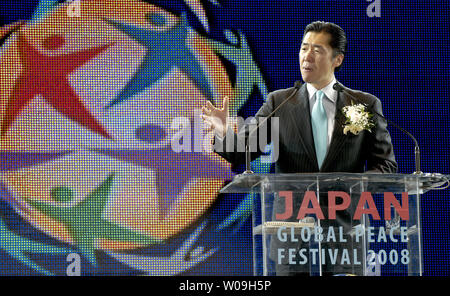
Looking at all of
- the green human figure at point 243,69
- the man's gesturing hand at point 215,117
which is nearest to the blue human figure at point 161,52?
the green human figure at point 243,69

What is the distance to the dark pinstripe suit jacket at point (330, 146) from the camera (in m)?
4.48

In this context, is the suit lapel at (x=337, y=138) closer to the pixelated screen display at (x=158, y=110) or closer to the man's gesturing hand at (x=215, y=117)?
the man's gesturing hand at (x=215, y=117)

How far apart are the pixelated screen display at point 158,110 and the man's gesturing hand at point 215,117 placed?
161 cm

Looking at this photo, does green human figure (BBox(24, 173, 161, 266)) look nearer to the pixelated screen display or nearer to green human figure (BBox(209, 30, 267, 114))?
the pixelated screen display

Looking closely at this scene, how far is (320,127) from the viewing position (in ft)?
15.2

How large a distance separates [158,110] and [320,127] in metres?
1.60

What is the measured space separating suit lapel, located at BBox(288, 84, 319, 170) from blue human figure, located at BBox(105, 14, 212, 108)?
1406 millimetres

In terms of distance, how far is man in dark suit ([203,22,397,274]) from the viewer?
450 cm

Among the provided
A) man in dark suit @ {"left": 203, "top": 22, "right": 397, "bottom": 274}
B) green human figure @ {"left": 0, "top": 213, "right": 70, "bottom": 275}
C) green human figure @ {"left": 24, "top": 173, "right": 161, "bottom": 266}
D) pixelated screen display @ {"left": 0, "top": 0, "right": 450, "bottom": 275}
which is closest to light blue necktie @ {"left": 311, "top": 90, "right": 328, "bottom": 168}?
man in dark suit @ {"left": 203, "top": 22, "right": 397, "bottom": 274}

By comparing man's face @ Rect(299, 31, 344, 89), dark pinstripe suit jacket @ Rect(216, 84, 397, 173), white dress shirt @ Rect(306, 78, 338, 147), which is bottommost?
dark pinstripe suit jacket @ Rect(216, 84, 397, 173)

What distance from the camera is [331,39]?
4824 mm
